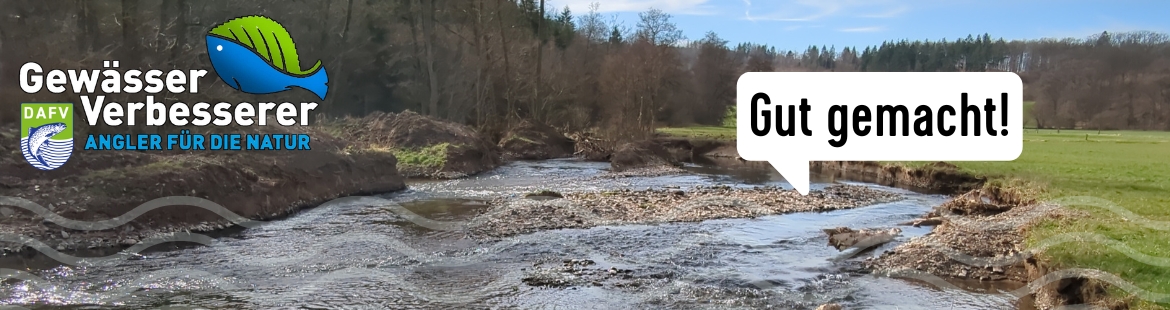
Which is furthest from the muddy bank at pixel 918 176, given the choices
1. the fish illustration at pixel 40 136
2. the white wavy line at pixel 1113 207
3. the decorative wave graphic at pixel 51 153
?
the fish illustration at pixel 40 136

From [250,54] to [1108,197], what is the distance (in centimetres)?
2199

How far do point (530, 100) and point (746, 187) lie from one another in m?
24.8

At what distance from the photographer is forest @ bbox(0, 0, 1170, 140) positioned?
796 inches

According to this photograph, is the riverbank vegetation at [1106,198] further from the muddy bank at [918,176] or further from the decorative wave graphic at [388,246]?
the muddy bank at [918,176]

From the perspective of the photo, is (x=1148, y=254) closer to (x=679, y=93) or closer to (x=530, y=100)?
(x=530, y=100)

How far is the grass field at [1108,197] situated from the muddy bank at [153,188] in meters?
15.4

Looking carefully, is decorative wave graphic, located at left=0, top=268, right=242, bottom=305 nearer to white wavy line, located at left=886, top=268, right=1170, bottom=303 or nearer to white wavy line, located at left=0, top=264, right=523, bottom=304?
white wavy line, located at left=0, top=264, right=523, bottom=304

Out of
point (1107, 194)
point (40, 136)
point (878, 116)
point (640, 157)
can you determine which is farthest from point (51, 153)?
point (640, 157)

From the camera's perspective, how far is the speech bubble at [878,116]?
10992 mm

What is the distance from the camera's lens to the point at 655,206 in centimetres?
2067

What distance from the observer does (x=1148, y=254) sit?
10.3 metres

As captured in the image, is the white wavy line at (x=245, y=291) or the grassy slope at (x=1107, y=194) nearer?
the white wavy line at (x=245, y=291)

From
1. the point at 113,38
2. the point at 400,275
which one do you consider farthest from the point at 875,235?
the point at 113,38

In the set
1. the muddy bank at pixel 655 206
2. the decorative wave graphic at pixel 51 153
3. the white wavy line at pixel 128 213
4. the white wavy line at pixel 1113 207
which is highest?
the decorative wave graphic at pixel 51 153
